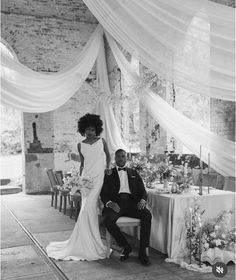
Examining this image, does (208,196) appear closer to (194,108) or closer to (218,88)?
(218,88)

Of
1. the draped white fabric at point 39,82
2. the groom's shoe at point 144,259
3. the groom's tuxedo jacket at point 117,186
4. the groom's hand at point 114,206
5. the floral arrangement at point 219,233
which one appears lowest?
the groom's shoe at point 144,259

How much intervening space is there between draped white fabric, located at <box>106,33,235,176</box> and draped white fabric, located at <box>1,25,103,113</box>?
0.72m

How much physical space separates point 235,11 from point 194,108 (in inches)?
200

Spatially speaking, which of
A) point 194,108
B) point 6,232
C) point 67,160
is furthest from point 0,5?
point 6,232

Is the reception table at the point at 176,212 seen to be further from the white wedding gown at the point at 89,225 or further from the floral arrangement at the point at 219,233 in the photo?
the white wedding gown at the point at 89,225

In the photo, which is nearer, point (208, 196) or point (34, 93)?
point (208, 196)

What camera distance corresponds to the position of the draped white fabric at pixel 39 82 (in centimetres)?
573

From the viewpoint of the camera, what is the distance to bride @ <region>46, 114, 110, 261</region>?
4.76 meters

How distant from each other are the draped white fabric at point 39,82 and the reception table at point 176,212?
2717 mm

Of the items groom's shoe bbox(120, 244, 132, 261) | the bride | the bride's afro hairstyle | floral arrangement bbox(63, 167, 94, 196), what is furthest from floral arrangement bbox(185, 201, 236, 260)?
the bride's afro hairstyle

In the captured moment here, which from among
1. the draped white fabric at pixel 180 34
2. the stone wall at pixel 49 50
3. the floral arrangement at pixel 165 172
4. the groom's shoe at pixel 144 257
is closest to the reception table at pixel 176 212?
the floral arrangement at pixel 165 172

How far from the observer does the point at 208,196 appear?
4.70 meters

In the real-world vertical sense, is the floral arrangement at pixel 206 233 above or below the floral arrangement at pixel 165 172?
below

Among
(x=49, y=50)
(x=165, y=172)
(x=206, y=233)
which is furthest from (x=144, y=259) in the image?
(x=49, y=50)
